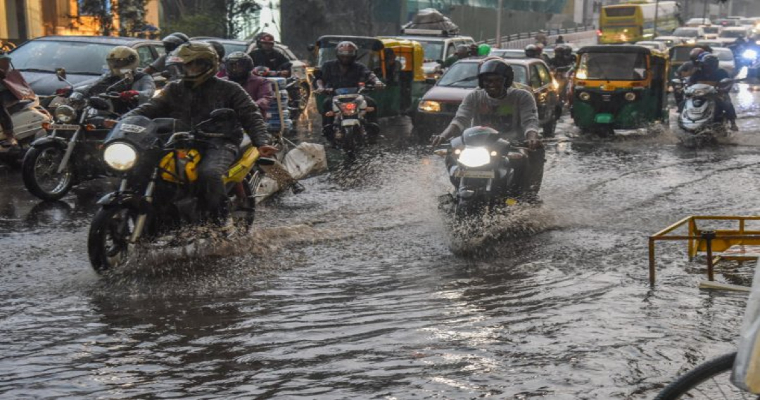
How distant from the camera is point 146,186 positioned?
308 inches

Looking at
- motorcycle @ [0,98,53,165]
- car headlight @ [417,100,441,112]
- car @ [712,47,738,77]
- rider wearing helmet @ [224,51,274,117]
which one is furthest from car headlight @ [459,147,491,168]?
car @ [712,47,738,77]

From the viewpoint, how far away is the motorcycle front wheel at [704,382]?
3496 mm

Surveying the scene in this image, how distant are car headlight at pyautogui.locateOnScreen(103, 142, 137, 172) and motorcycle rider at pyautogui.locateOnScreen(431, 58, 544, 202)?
323 cm

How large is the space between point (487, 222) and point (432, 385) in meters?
4.07

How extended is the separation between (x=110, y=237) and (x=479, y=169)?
302cm

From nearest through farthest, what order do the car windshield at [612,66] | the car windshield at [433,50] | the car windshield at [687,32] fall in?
the car windshield at [612,66], the car windshield at [433,50], the car windshield at [687,32]

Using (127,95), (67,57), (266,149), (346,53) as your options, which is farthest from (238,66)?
(346,53)

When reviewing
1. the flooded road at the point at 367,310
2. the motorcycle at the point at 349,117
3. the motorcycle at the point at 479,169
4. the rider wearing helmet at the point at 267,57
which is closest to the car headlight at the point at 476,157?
the motorcycle at the point at 479,169

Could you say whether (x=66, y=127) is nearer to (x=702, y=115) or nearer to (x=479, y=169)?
(x=479, y=169)

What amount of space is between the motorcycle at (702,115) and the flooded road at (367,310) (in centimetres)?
738

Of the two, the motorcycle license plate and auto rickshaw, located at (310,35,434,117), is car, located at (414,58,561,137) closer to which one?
auto rickshaw, located at (310,35,434,117)

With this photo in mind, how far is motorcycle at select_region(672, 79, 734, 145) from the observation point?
1870 centimetres

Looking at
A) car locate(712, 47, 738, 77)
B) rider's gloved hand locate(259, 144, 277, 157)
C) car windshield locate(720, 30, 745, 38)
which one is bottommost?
car windshield locate(720, 30, 745, 38)

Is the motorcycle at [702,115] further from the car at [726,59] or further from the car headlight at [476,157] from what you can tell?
the car at [726,59]
